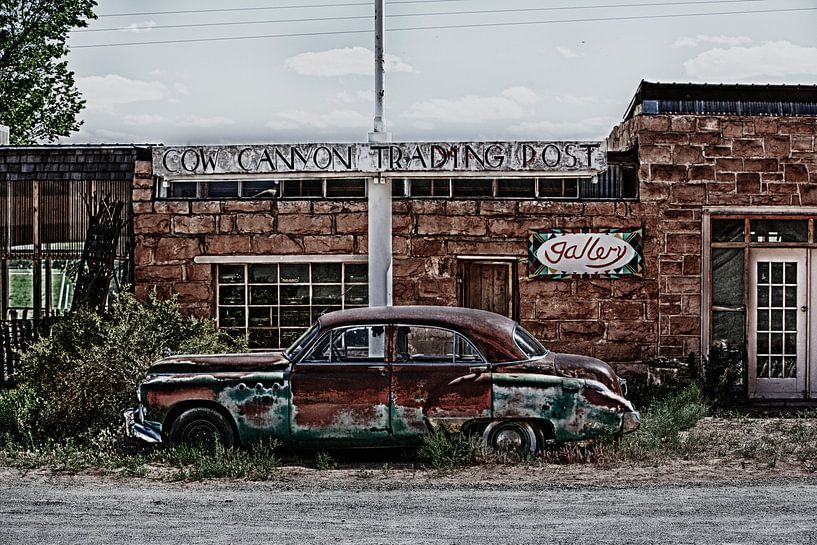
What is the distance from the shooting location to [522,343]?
35.0 ft

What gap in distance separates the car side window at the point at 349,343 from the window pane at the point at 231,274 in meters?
4.72

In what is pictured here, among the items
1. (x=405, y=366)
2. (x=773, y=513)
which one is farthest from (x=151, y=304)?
(x=773, y=513)

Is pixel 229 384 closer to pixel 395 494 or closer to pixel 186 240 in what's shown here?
pixel 395 494

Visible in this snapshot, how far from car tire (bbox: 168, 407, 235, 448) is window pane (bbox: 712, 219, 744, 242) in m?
7.53

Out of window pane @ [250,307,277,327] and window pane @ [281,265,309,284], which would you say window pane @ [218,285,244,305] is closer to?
window pane @ [250,307,277,327]

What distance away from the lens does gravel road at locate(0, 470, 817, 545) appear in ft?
24.9

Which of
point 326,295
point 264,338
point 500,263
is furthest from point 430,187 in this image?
point 264,338

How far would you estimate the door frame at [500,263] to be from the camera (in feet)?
48.7

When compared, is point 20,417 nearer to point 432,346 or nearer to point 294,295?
point 294,295

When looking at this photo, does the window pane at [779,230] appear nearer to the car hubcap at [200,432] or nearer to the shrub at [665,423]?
the shrub at [665,423]

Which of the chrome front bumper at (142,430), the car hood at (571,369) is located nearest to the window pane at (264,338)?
the chrome front bumper at (142,430)

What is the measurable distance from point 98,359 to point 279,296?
3.60m

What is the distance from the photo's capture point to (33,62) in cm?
2636

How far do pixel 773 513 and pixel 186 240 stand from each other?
9019 millimetres
